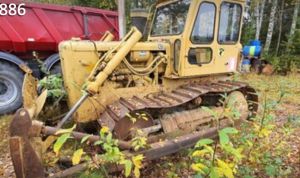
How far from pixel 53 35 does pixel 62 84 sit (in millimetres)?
2902

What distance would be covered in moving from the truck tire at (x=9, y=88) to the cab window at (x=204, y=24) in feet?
12.3

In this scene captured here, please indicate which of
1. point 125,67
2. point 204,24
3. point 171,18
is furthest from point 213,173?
point 171,18

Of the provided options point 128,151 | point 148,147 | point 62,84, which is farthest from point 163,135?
point 62,84

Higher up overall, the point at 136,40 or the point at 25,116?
the point at 136,40

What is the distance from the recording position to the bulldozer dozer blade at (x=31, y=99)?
336 centimetres

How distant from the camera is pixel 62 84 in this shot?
14.7 feet

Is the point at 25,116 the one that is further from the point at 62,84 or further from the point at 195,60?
the point at 195,60

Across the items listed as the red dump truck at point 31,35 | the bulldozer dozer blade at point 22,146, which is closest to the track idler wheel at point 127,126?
the bulldozer dozer blade at point 22,146

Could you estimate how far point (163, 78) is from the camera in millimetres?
4883

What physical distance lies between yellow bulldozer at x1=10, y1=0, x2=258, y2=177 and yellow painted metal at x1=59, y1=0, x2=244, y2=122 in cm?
1

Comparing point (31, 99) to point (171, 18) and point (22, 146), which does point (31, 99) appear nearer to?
point (22, 146)

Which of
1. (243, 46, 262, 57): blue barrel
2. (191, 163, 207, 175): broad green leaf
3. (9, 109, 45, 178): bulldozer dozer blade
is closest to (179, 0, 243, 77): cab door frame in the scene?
(191, 163, 207, 175): broad green leaf

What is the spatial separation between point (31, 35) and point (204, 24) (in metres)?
4.03

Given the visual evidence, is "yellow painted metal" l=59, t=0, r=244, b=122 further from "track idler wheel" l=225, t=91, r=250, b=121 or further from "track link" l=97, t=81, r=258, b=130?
"track idler wheel" l=225, t=91, r=250, b=121
